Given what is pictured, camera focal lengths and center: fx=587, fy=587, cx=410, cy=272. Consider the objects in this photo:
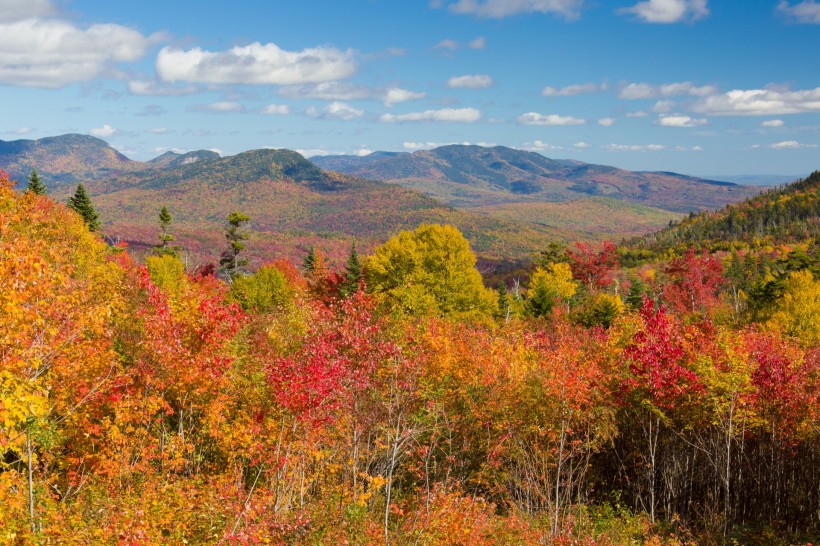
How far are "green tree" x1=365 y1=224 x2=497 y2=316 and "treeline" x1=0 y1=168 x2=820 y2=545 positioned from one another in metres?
10.6

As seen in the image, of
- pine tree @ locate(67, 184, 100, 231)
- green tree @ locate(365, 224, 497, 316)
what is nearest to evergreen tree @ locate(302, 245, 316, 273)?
pine tree @ locate(67, 184, 100, 231)

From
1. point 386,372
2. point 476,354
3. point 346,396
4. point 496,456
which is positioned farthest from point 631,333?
point 346,396

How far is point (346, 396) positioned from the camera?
17.7m

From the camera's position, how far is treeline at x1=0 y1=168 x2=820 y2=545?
1470 centimetres

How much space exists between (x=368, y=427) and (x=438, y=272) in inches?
1081

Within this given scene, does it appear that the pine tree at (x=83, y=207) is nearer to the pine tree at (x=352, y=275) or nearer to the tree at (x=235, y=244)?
the tree at (x=235, y=244)

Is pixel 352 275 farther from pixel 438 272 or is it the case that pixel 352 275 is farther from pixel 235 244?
pixel 235 244

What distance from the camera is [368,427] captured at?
20.2 metres

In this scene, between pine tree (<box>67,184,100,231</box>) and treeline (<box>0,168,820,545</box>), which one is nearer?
treeline (<box>0,168,820,545</box>)

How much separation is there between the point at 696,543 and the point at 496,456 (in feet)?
27.8

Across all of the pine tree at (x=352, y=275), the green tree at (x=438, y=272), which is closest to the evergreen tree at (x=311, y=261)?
the pine tree at (x=352, y=275)

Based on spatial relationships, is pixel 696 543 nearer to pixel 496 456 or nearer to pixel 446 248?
pixel 496 456

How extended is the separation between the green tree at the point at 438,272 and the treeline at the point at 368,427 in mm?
10578

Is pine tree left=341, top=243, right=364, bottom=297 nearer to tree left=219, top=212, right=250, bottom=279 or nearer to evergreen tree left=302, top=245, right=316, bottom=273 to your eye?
evergreen tree left=302, top=245, right=316, bottom=273
